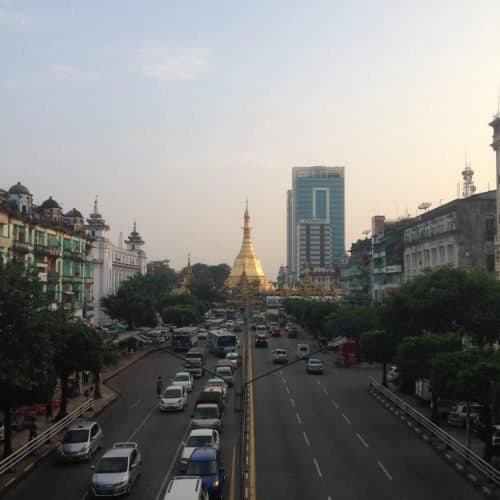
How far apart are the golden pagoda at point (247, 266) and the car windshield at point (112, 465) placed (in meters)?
136

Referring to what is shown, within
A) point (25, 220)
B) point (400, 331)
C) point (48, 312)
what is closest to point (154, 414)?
point (48, 312)

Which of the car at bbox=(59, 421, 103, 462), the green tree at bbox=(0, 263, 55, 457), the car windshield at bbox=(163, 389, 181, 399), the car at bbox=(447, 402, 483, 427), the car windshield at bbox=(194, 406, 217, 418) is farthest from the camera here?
the car windshield at bbox=(163, 389, 181, 399)

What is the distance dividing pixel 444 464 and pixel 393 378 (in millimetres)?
24027

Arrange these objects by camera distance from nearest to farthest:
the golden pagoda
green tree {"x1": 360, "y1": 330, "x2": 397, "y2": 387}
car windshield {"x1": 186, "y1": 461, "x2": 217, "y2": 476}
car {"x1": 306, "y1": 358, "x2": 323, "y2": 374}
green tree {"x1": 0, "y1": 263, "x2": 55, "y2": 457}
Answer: car windshield {"x1": 186, "y1": 461, "x2": 217, "y2": 476} → green tree {"x1": 0, "y1": 263, "x2": 55, "y2": 457} → green tree {"x1": 360, "y1": 330, "x2": 397, "y2": 387} → car {"x1": 306, "y1": 358, "x2": 323, "y2": 374} → the golden pagoda

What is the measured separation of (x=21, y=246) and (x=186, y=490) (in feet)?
130

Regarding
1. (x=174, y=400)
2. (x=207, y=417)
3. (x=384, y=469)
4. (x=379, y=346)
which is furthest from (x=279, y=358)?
(x=384, y=469)

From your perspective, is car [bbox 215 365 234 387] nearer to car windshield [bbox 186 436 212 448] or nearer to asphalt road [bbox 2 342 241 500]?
asphalt road [bbox 2 342 241 500]

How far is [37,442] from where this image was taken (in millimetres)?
28188

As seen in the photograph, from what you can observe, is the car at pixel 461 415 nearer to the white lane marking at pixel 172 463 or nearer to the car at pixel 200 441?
the car at pixel 200 441

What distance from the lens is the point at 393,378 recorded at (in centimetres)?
5075

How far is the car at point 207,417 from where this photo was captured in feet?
104

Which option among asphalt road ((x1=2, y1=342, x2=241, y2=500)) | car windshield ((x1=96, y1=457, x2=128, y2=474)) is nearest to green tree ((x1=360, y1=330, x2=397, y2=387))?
asphalt road ((x1=2, y1=342, x2=241, y2=500))

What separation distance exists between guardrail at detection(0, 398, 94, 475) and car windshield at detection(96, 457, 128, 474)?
413 cm

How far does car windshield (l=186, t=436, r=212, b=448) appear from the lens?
2647cm
